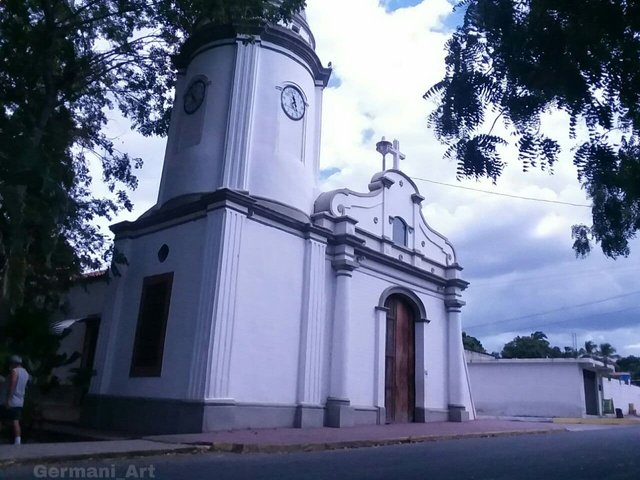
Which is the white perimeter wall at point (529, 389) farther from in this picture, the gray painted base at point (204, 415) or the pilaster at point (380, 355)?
the gray painted base at point (204, 415)

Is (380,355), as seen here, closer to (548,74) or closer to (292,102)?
(292,102)

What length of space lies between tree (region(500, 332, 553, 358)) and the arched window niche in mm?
41854

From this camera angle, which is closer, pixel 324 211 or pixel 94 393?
pixel 94 393

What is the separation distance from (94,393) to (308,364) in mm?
5150

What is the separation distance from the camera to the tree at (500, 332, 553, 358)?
2218 inches

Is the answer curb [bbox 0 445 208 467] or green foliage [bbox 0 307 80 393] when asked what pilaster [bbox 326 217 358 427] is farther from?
green foliage [bbox 0 307 80 393]

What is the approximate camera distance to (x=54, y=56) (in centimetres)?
1155

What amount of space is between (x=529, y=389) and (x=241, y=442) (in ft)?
79.7

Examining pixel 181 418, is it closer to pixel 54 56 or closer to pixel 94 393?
pixel 94 393

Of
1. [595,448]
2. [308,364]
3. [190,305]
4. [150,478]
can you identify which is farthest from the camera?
[308,364]

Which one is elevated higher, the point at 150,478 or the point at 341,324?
the point at 341,324

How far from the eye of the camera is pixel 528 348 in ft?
190

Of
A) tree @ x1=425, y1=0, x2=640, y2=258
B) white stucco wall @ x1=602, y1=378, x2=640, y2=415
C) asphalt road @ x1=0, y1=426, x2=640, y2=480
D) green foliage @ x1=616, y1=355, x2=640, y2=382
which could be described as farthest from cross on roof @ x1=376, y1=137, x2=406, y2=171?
green foliage @ x1=616, y1=355, x2=640, y2=382

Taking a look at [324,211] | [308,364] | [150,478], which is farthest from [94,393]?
[150,478]
